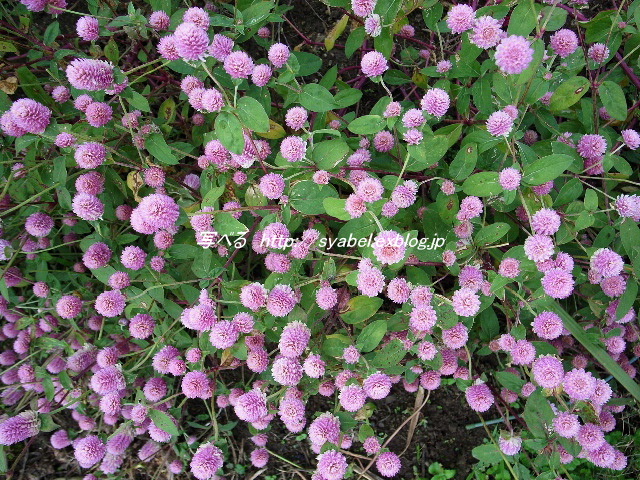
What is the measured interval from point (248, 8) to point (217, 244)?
81 centimetres

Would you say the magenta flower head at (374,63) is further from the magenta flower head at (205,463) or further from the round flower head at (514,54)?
the magenta flower head at (205,463)

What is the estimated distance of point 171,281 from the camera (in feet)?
5.99

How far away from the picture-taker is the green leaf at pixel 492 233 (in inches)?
61.2

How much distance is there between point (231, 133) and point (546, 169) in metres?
0.92

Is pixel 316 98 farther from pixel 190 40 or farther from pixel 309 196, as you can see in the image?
pixel 190 40

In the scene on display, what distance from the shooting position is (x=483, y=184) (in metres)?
1.53

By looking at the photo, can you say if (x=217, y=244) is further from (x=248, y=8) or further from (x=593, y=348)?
(x=593, y=348)

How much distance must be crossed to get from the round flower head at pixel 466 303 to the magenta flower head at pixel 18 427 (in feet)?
5.48

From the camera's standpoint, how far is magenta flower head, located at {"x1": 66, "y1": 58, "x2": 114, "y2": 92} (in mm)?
1484

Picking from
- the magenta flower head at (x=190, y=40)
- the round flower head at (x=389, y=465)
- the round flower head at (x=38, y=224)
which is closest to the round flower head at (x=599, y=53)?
the magenta flower head at (x=190, y=40)

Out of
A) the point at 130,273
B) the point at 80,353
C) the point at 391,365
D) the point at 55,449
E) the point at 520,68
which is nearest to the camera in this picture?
the point at 520,68

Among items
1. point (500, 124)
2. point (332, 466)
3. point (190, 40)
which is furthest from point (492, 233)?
point (190, 40)

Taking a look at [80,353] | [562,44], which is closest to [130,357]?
[80,353]

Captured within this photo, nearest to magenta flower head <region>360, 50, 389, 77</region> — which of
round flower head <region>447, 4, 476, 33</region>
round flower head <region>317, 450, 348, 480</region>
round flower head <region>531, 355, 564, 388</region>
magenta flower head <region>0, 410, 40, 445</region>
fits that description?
round flower head <region>447, 4, 476, 33</region>
